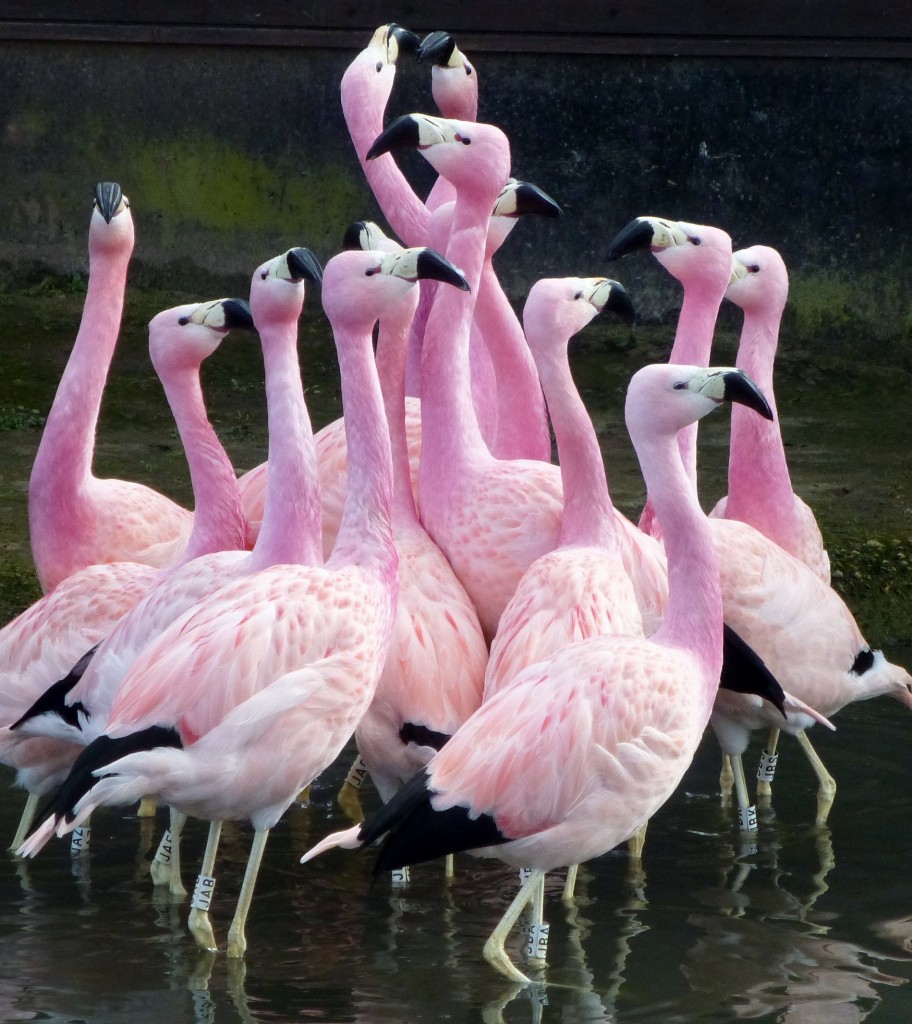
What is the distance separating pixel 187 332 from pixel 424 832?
5.25 feet

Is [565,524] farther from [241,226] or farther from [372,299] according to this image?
[241,226]

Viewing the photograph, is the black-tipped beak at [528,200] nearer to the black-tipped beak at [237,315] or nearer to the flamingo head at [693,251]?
the flamingo head at [693,251]

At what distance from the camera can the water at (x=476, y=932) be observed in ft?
11.7

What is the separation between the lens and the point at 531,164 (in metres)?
8.97

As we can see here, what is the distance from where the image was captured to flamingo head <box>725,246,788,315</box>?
5.13 m

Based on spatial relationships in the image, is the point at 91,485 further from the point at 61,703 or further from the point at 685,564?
the point at 685,564

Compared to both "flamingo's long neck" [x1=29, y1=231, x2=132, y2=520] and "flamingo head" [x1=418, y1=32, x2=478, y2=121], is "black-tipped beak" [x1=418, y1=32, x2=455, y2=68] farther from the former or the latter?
"flamingo's long neck" [x1=29, y1=231, x2=132, y2=520]

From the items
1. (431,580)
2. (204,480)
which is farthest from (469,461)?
(204,480)

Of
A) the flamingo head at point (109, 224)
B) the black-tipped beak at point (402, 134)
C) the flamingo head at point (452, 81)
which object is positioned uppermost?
the flamingo head at point (452, 81)

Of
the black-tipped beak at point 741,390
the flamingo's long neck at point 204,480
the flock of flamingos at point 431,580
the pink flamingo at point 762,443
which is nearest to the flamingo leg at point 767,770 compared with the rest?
the flock of flamingos at point 431,580

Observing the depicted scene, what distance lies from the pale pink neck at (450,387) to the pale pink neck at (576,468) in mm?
221

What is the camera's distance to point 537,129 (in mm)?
8953

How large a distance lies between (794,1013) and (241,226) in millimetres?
6345

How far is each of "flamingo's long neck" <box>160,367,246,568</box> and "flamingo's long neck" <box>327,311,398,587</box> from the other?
53 centimetres
